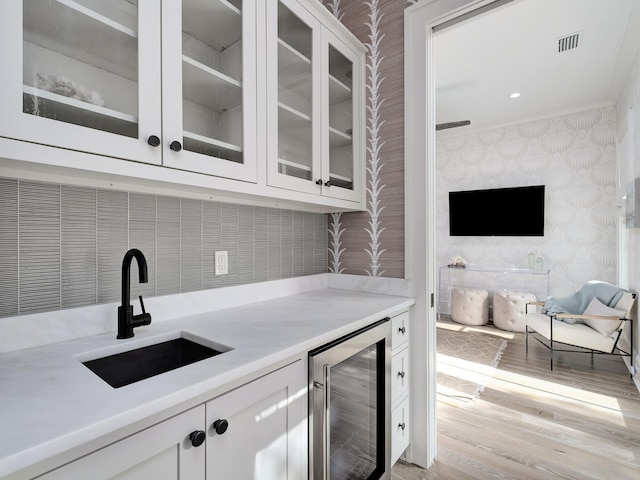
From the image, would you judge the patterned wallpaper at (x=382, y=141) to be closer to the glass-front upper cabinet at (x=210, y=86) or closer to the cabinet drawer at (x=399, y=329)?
the cabinet drawer at (x=399, y=329)

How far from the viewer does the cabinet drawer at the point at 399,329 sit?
1.49 metres

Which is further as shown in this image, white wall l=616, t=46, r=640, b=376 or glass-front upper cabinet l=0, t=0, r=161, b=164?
white wall l=616, t=46, r=640, b=376

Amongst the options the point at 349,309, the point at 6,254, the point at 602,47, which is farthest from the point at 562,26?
the point at 6,254

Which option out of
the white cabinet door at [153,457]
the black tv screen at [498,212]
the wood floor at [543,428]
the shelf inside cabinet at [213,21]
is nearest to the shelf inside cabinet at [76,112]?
the shelf inside cabinet at [213,21]

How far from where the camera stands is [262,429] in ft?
2.84

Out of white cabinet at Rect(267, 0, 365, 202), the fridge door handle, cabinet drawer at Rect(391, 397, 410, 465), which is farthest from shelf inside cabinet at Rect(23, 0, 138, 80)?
cabinet drawer at Rect(391, 397, 410, 465)

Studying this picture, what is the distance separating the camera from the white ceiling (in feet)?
7.61

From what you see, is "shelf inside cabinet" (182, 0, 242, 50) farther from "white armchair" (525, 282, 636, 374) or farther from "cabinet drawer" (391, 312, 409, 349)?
"white armchair" (525, 282, 636, 374)

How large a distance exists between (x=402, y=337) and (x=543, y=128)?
164 inches

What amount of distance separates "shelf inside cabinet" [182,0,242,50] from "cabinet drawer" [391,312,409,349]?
4.37ft

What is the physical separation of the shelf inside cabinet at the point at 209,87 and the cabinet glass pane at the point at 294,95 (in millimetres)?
231

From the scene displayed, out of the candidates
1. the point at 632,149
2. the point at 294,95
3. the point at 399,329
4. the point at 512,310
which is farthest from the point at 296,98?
the point at 512,310

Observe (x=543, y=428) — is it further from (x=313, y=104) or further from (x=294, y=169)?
(x=313, y=104)

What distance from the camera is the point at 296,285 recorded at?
1.80 metres
